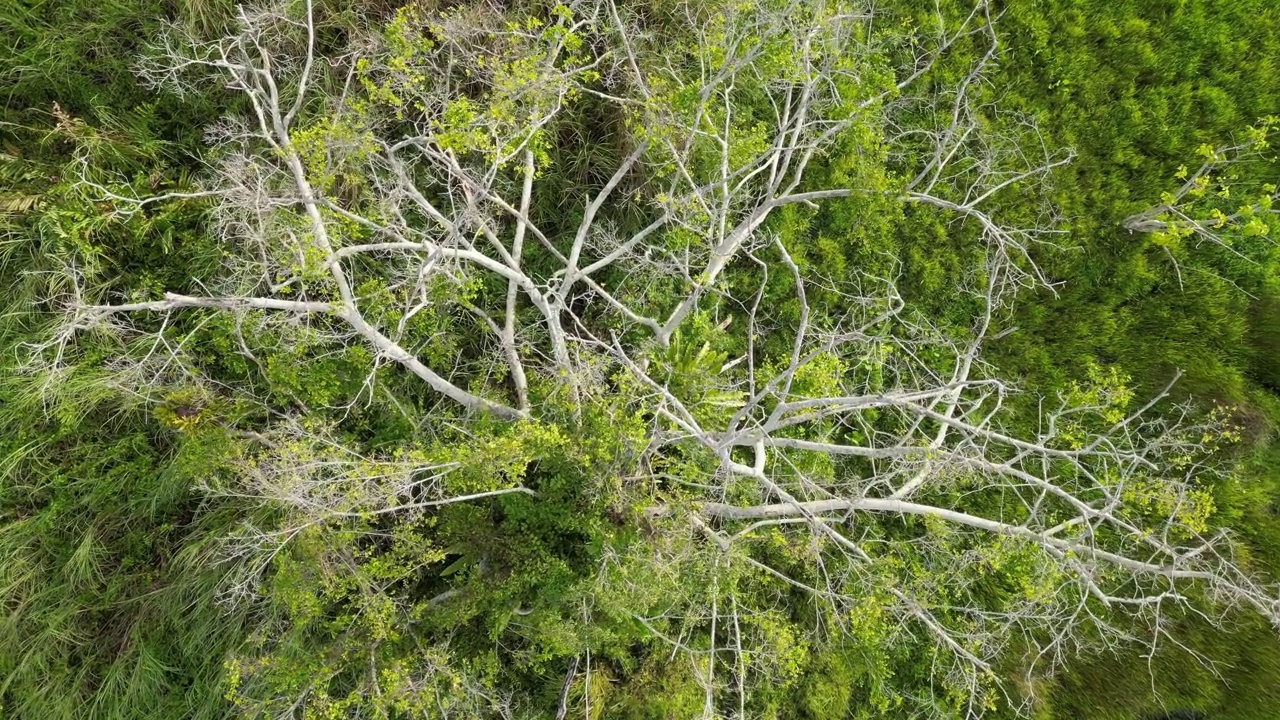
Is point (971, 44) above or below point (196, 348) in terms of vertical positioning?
above

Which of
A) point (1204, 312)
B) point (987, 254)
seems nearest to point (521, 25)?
point (987, 254)

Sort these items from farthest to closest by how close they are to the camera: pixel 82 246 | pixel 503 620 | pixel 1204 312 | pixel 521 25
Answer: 1. pixel 1204 312
2. pixel 521 25
3. pixel 82 246
4. pixel 503 620

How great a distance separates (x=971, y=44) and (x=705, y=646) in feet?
19.7

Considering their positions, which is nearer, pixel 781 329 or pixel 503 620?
pixel 503 620

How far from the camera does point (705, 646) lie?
541 cm

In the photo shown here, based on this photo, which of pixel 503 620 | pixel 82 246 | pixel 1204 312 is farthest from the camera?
pixel 1204 312

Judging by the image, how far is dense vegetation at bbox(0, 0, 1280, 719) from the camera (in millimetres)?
4684

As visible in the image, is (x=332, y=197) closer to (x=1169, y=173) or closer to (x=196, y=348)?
(x=196, y=348)

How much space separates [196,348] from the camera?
17.4 feet

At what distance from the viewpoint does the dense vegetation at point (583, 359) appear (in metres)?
4.68

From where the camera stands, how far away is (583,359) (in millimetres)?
5016

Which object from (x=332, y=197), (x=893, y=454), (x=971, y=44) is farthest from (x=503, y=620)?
(x=971, y=44)

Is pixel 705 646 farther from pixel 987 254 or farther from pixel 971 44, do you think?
pixel 971 44

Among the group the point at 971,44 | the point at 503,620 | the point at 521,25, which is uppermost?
the point at 521,25
